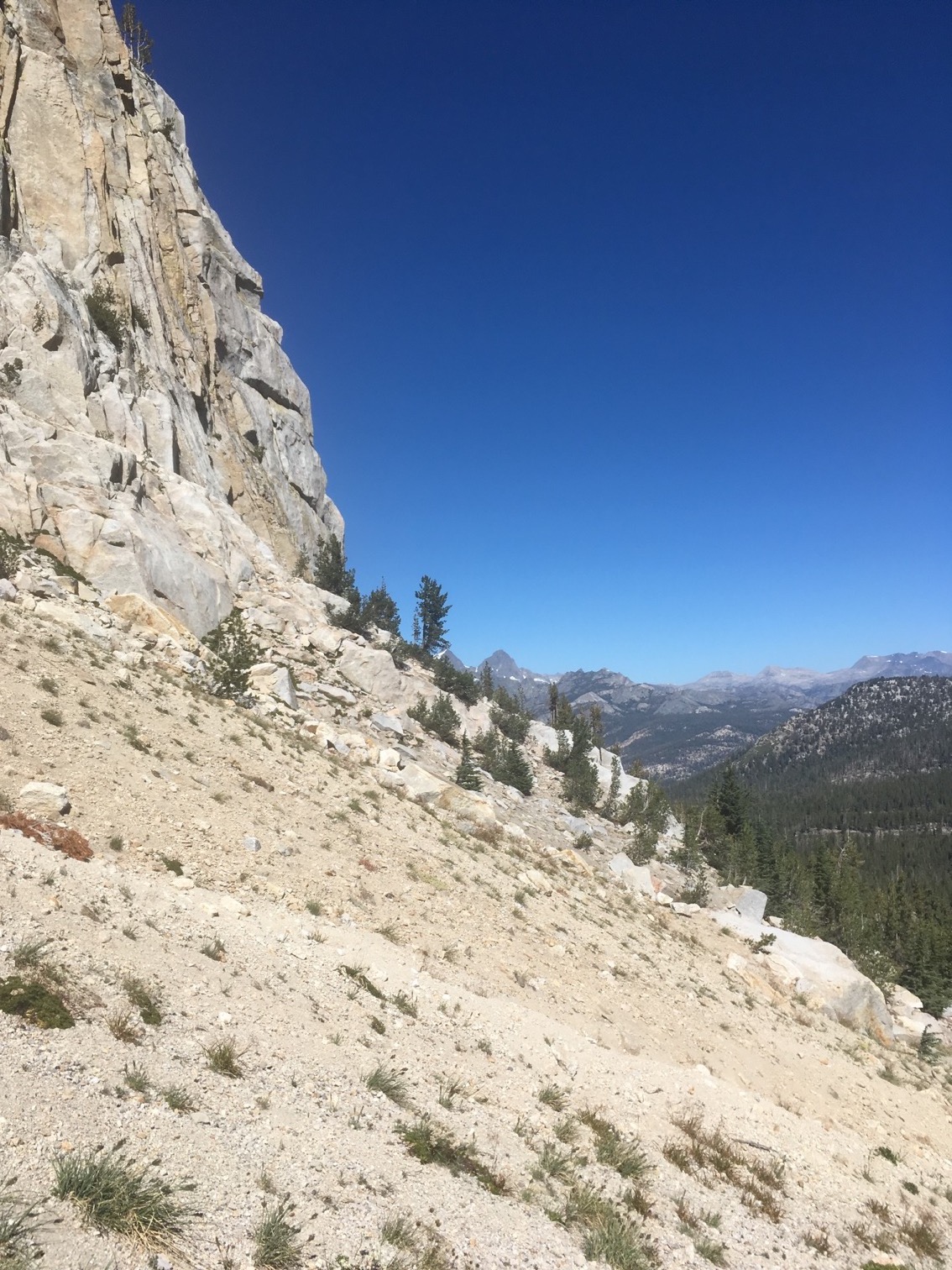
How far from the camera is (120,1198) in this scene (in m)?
4.86

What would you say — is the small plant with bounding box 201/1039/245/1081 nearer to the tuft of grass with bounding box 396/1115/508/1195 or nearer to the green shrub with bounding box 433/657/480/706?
the tuft of grass with bounding box 396/1115/508/1195

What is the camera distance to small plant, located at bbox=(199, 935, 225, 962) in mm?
10039

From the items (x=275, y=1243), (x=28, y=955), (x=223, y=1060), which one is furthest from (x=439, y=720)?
(x=275, y=1243)

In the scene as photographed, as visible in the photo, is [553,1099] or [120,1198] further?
[553,1099]

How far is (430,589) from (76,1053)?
257 ft

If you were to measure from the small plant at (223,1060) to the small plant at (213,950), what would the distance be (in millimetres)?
2343

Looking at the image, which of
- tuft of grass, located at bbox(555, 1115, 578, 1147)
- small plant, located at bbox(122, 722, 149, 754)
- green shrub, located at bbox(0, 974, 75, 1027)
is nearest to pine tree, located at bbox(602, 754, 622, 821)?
small plant, located at bbox(122, 722, 149, 754)

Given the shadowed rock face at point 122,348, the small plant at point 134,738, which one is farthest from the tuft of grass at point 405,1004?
the shadowed rock face at point 122,348

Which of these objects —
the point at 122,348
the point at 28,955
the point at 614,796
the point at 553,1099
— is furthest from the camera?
the point at 614,796

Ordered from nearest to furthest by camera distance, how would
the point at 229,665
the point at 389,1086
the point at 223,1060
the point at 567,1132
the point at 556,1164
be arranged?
1. the point at 223,1060
2. the point at 556,1164
3. the point at 389,1086
4. the point at 567,1132
5. the point at 229,665

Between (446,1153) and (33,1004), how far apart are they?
553cm

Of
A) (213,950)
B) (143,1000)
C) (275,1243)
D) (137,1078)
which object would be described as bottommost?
(275,1243)

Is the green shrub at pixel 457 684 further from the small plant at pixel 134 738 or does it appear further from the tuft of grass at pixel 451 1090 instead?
the tuft of grass at pixel 451 1090

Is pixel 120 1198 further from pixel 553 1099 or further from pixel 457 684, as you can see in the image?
pixel 457 684
